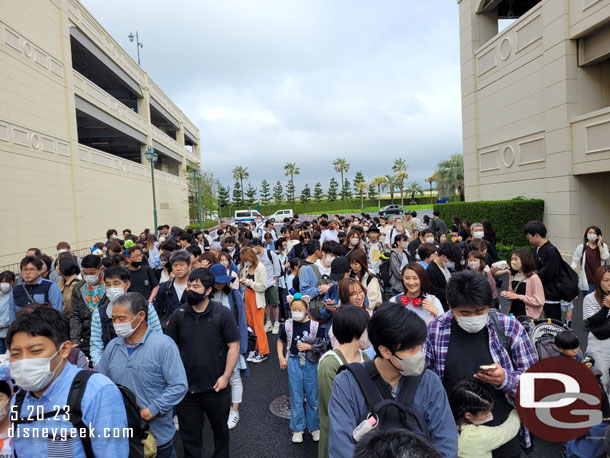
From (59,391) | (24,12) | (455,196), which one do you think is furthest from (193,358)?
(455,196)

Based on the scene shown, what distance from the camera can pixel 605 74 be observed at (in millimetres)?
12195

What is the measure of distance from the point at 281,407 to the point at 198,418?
1.86 meters

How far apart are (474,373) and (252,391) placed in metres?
3.92

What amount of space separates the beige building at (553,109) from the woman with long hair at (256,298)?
10.7m

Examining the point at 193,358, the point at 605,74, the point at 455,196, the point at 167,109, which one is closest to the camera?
the point at 193,358

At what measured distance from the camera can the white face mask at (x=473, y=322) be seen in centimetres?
248

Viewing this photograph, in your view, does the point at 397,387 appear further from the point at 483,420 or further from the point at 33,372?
the point at 33,372

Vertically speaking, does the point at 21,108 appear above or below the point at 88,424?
above

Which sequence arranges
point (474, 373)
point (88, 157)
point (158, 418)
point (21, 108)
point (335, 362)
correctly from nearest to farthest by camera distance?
point (474, 373) → point (335, 362) → point (158, 418) → point (21, 108) → point (88, 157)

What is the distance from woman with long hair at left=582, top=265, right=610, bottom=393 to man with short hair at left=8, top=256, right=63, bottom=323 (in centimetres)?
605

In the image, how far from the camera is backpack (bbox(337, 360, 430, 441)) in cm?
168

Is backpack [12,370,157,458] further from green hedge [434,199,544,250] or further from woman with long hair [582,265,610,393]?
green hedge [434,199,544,250]

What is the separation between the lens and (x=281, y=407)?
16.6ft

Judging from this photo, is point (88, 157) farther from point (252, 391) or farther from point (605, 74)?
point (605, 74)
